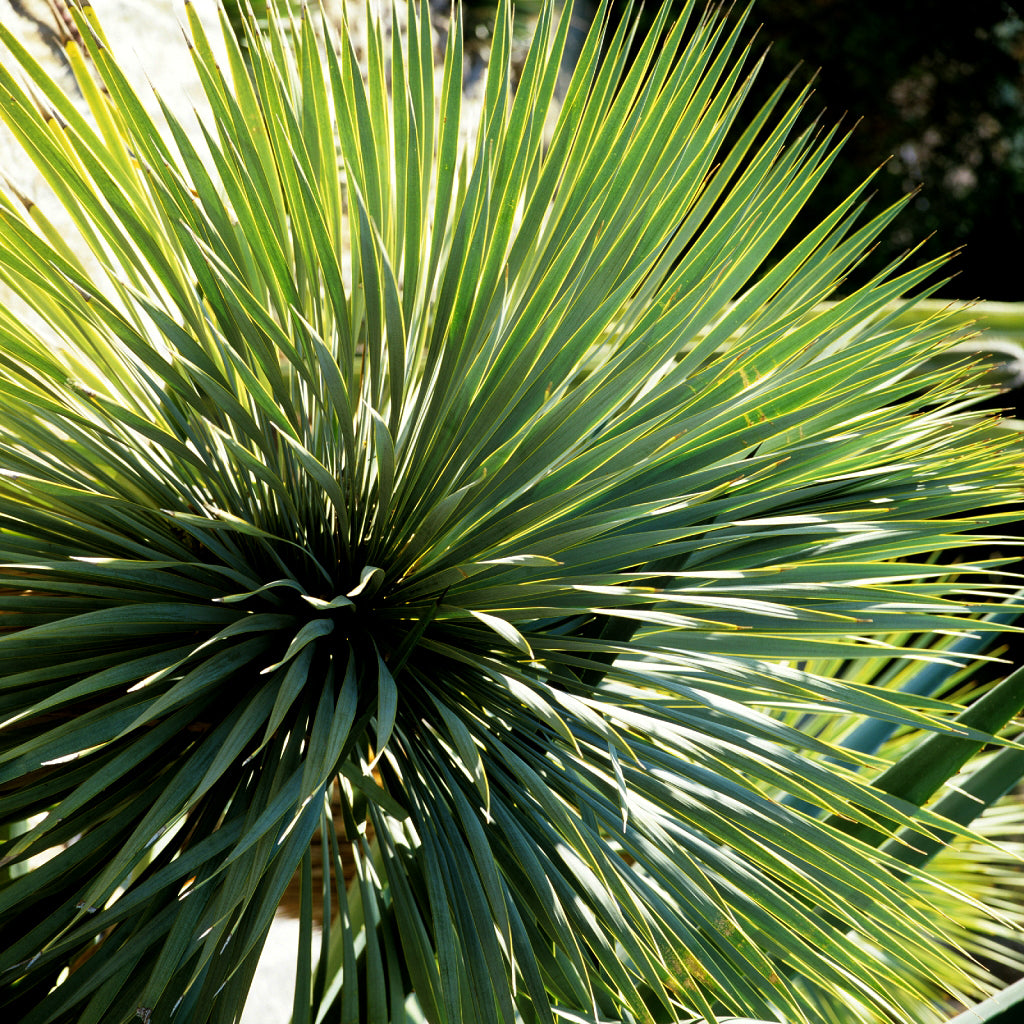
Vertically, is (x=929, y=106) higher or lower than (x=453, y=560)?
higher

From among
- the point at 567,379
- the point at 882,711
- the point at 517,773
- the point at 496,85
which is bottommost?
the point at 517,773

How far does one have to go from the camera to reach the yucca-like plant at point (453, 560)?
0.89 metres

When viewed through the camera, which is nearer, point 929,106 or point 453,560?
point 453,560

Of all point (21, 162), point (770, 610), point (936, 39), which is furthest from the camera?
point (936, 39)

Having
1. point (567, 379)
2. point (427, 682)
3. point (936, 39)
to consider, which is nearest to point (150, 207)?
point (567, 379)

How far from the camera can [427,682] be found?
1.03 metres

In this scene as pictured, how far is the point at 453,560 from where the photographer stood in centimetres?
105

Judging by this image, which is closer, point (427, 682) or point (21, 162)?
point (427, 682)

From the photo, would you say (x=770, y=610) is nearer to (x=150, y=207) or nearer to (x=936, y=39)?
(x=150, y=207)

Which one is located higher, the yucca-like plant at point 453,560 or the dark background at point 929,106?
the dark background at point 929,106

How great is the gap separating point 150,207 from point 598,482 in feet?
2.08

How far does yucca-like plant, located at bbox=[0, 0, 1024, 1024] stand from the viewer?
893mm

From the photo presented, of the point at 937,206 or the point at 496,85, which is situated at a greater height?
the point at 937,206

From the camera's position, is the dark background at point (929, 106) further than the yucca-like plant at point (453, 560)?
Yes
